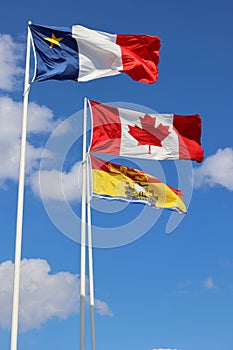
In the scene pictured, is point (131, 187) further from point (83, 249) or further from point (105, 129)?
point (83, 249)

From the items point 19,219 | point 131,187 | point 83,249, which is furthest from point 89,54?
point 83,249

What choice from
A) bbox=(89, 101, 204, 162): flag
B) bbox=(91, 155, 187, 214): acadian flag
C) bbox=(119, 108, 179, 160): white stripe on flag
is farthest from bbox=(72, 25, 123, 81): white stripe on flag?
bbox=(91, 155, 187, 214): acadian flag

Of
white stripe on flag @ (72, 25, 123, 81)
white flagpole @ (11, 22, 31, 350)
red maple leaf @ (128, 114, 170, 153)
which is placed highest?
red maple leaf @ (128, 114, 170, 153)

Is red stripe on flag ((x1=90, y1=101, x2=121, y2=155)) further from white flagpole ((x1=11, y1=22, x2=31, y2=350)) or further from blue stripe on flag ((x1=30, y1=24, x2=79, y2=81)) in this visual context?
white flagpole ((x1=11, y1=22, x2=31, y2=350))

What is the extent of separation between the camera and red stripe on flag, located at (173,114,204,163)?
127 feet

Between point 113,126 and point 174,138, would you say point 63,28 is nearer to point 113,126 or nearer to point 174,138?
point 113,126

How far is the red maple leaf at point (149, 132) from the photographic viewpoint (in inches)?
1519

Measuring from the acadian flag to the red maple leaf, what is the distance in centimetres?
250

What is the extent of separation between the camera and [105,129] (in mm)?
37250

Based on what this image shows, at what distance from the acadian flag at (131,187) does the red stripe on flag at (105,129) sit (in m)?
1.72

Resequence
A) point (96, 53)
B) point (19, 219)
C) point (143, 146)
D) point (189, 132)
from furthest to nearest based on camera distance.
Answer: point (189, 132) → point (143, 146) → point (96, 53) → point (19, 219)

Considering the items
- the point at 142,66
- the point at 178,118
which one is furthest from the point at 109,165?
the point at 142,66

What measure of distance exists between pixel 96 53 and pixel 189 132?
947cm

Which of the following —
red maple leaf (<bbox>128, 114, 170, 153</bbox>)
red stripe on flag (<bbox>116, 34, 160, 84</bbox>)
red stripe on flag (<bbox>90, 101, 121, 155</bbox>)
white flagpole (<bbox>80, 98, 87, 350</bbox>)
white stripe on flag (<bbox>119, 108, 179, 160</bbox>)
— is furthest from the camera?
red maple leaf (<bbox>128, 114, 170, 153</bbox>)
